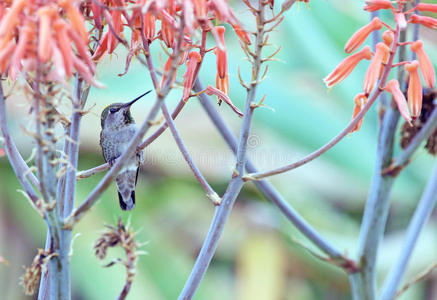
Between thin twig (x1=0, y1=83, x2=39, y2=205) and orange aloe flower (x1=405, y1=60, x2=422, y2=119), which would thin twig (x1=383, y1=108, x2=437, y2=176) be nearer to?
orange aloe flower (x1=405, y1=60, x2=422, y2=119)

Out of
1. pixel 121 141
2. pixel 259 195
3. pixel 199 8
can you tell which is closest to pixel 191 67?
pixel 199 8

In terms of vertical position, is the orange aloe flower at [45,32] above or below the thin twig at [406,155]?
above

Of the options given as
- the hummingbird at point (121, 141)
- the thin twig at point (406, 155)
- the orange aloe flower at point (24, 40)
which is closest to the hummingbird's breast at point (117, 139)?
the hummingbird at point (121, 141)

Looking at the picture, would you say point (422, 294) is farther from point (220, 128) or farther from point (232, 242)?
point (220, 128)

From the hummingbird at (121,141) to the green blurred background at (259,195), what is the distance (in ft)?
1.07

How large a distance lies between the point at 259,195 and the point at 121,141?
1364mm

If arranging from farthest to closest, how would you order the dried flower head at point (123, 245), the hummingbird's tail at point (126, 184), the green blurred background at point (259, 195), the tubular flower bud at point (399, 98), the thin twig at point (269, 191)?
the green blurred background at point (259, 195), the hummingbird's tail at point (126, 184), the thin twig at point (269, 191), the tubular flower bud at point (399, 98), the dried flower head at point (123, 245)

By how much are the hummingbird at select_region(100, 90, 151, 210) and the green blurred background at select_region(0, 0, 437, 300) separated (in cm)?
33

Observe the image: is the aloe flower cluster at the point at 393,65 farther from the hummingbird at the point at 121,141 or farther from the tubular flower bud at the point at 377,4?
the hummingbird at the point at 121,141

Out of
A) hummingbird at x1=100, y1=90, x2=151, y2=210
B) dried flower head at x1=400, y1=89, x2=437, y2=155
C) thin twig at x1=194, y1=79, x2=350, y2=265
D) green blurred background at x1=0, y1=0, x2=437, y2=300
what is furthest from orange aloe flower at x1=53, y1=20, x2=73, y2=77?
green blurred background at x1=0, y1=0, x2=437, y2=300

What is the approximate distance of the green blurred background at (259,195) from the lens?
5.99 ft

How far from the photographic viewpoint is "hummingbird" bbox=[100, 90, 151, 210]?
3.49 feet

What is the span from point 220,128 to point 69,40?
384 mm

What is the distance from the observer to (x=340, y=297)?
2.37 metres
